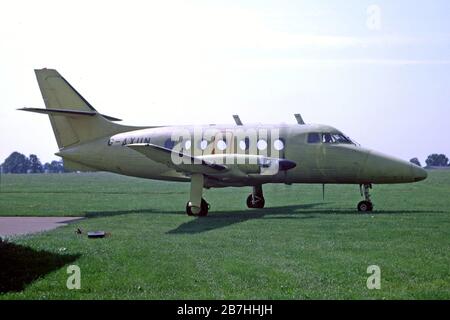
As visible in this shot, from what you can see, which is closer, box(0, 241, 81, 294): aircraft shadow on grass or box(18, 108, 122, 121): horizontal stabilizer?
box(0, 241, 81, 294): aircraft shadow on grass

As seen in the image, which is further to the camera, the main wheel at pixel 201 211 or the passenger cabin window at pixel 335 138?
the passenger cabin window at pixel 335 138

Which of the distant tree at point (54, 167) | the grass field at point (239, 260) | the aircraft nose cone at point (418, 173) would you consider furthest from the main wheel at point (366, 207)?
the distant tree at point (54, 167)

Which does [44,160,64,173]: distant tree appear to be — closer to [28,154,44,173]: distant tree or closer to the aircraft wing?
[28,154,44,173]: distant tree

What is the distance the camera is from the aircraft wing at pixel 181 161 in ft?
63.4

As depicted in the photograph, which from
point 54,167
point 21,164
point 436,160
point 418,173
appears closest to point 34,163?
point 21,164

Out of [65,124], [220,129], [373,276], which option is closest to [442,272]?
[373,276]

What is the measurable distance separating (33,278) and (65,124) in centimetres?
1658

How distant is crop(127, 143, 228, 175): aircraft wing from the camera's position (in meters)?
19.3

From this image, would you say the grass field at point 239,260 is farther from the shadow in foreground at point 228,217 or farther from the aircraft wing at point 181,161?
the aircraft wing at point 181,161

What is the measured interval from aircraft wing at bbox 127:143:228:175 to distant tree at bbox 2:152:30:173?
144m

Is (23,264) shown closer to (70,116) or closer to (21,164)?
A: (70,116)

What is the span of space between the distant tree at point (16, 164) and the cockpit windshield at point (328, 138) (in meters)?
145

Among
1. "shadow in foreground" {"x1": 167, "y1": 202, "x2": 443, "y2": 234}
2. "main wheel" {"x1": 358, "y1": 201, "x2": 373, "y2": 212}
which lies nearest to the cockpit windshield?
"main wheel" {"x1": 358, "y1": 201, "x2": 373, "y2": 212}
